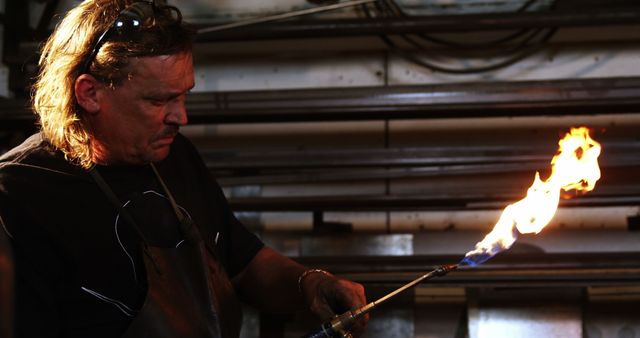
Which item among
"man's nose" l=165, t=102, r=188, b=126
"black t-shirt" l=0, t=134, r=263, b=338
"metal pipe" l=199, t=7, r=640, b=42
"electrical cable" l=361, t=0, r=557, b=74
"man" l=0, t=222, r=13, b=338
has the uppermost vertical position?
"metal pipe" l=199, t=7, r=640, b=42

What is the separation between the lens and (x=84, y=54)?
1453 mm

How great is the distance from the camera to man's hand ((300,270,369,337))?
147cm

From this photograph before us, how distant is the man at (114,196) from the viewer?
1.40 meters

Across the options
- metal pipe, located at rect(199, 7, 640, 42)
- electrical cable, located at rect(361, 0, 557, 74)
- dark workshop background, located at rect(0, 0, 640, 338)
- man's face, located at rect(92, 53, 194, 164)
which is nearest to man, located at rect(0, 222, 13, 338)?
man's face, located at rect(92, 53, 194, 164)

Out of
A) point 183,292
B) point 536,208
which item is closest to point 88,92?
point 183,292

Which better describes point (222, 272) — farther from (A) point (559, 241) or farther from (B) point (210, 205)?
(A) point (559, 241)

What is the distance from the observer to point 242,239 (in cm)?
173

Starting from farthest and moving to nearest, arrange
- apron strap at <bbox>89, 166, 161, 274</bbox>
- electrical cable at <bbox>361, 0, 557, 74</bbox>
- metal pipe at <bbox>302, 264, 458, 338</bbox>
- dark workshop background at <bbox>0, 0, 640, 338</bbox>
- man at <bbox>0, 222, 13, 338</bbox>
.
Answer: electrical cable at <bbox>361, 0, 557, 74</bbox> < dark workshop background at <bbox>0, 0, 640, 338</bbox> < apron strap at <bbox>89, 166, 161, 274</bbox> < metal pipe at <bbox>302, 264, 458, 338</bbox> < man at <bbox>0, 222, 13, 338</bbox>

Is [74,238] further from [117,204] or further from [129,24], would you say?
[129,24]

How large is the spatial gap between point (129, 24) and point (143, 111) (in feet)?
0.50

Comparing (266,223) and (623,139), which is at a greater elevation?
(623,139)

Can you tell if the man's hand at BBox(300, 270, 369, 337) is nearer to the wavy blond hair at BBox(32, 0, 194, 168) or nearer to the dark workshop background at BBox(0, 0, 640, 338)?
the wavy blond hair at BBox(32, 0, 194, 168)

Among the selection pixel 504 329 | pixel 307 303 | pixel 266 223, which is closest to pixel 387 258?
pixel 504 329

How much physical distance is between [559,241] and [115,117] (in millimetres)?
1881
